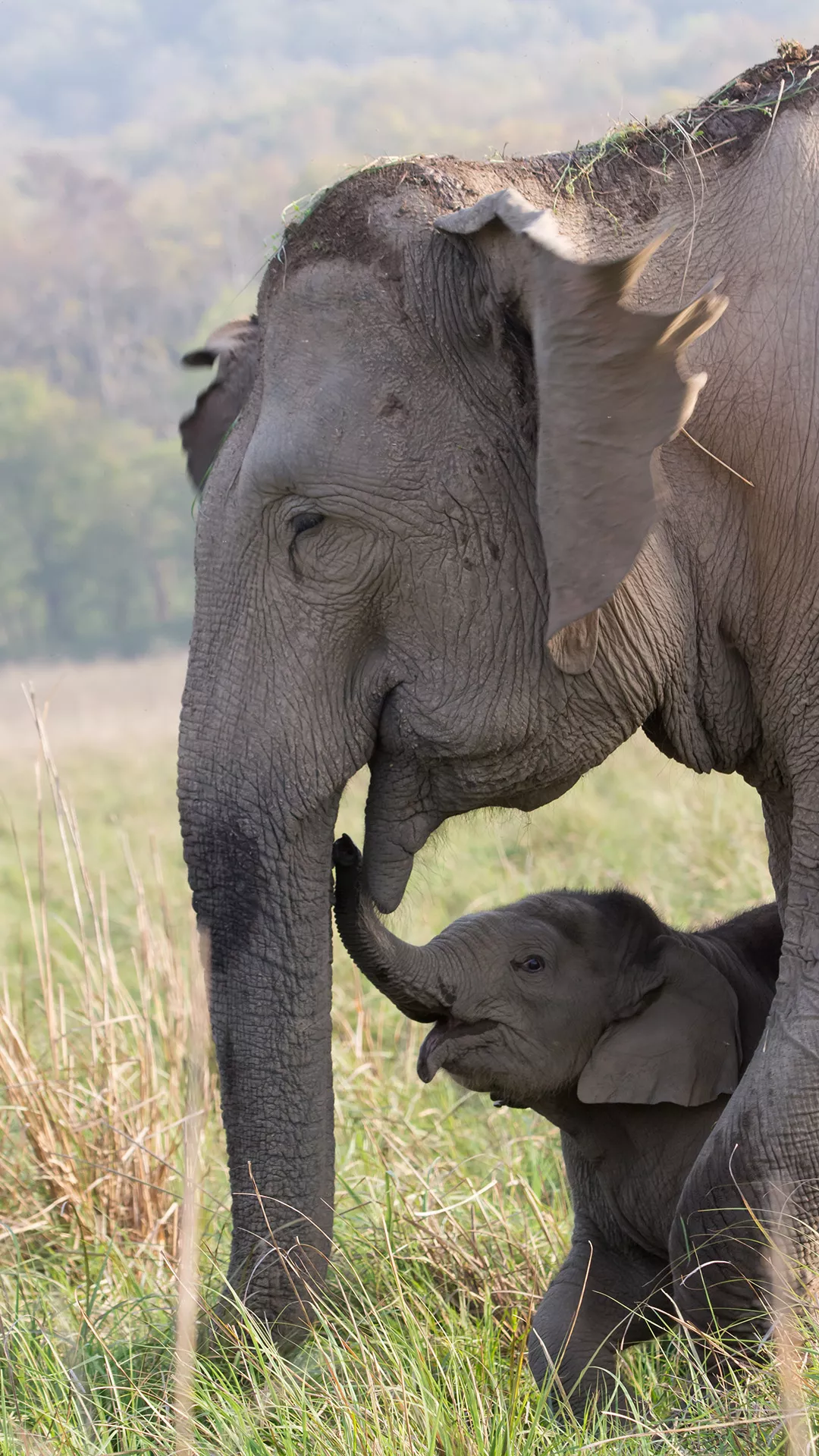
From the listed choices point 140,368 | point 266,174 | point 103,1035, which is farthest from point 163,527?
point 103,1035

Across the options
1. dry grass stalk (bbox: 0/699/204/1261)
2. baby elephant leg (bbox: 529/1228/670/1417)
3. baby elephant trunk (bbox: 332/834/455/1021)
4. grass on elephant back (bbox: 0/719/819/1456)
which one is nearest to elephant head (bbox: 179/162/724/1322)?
baby elephant trunk (bbox: 332/834/455/1021)

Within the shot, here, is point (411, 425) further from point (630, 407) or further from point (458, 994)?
point (458, 994)

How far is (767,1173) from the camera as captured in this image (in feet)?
9.57

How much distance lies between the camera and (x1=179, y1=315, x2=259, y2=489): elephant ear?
3748 millimetres

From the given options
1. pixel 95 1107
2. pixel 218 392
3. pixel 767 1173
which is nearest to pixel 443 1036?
pixel 767 1173

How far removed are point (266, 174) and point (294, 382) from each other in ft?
211

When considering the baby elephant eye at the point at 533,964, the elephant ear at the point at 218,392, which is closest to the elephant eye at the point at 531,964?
the baby elephant eye at the point at 533,964

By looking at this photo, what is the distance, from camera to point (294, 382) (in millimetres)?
3092

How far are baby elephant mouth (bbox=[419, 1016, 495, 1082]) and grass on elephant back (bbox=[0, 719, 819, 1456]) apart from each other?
243 mm

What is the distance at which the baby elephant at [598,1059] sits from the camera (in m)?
3.57

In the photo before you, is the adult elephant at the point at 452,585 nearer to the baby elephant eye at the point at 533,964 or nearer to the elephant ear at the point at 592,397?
the elephant ear at the point at 592,397

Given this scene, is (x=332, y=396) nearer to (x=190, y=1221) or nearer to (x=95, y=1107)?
(x=190, y=1221)

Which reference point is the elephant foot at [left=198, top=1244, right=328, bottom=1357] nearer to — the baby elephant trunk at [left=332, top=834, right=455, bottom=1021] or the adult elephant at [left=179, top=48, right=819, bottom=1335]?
the adult elephant at [left=179, top=48, right=819, bottom=1335]

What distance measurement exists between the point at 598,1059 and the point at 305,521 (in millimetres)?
1324
